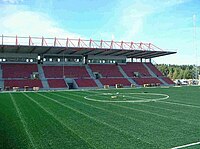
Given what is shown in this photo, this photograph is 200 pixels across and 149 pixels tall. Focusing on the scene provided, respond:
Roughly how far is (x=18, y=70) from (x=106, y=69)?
1907 cm

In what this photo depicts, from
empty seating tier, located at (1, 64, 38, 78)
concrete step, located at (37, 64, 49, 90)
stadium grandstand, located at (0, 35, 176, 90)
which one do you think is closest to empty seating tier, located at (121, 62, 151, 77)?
stadium grandstand, located at (0, 35, 176, 90)

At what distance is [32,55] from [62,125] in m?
45.3

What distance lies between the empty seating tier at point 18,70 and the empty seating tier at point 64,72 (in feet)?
8.99

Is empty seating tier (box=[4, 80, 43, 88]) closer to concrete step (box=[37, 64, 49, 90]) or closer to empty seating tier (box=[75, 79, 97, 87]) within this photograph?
concrete step (box=[37, 64, 49, 90])

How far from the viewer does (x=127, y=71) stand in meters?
56.7

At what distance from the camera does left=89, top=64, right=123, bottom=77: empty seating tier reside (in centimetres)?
5369

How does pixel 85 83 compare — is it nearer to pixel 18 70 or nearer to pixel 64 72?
pixel 64 72

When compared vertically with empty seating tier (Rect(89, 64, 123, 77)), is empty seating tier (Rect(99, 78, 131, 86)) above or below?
below

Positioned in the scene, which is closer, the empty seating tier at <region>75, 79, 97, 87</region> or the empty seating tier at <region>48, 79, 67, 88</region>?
the empty seating tier at <region>48, 79, 67, 88</region>

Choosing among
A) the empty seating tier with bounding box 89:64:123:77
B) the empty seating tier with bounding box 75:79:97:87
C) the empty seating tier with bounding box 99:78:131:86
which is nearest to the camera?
the empty seating tier with bounding box 75:79:97:87

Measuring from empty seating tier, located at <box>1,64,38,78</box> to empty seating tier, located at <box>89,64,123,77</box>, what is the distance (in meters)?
13.2

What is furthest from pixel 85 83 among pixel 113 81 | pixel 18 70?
pixel 18 70

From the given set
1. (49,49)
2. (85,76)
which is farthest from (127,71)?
(49,49)

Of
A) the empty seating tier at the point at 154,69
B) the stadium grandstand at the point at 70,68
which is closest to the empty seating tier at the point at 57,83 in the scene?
the stadium grandstand at the point at 70,68
